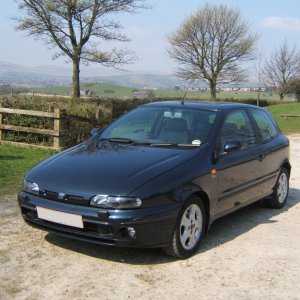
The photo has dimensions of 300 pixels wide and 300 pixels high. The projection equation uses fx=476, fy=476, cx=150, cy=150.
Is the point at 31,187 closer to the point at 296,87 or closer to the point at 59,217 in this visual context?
the point at 59,217

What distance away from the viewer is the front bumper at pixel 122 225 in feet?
13.8

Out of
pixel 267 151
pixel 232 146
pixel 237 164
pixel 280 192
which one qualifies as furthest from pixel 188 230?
pixel 280 192

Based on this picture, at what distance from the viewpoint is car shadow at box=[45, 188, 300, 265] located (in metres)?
4.70

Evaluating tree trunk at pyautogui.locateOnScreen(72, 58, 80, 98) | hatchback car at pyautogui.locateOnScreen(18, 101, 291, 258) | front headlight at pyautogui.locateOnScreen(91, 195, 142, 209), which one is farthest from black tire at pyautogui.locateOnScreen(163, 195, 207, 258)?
tree trunk at pyautogui.locateOnScreen(72, 58, 80, 98)

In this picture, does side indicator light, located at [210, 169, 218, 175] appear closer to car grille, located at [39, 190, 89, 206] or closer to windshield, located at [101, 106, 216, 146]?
windshield, located at [101, 106, 216, 146]

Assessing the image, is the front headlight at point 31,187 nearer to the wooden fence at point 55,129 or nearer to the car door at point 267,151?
the car door at point 267,151

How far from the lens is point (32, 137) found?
1241cm

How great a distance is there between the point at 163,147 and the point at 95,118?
27.6ft

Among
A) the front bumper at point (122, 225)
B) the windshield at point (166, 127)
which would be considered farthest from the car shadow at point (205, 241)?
the windshield at point (166, 127)

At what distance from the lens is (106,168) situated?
183 inches

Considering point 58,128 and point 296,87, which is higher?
point 296,87

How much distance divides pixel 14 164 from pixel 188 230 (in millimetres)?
5776

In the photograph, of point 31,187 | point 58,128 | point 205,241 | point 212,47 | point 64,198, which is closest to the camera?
point 64,198

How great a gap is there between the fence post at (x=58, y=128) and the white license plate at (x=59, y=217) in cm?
692
